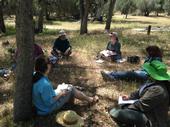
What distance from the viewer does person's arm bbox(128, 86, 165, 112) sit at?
5.91 meters

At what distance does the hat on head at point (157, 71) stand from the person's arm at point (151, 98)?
0.55 ft

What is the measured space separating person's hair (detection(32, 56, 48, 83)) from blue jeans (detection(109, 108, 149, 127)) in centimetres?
145

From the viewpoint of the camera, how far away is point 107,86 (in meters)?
9.38

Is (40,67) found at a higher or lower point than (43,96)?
higher

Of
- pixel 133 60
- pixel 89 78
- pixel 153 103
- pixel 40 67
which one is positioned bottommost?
pixel 89 78

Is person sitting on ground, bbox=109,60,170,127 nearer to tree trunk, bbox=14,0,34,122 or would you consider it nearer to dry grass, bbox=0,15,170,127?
dry grass, bbox=0,15,170,127

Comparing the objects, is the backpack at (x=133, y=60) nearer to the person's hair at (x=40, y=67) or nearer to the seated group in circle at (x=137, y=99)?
the seated group in circle at (x=137, y=99)

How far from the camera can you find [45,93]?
657cm

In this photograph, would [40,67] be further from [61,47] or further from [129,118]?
[61,47]

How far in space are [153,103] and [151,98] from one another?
3.4 inches

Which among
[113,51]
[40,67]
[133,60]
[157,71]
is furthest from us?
[113,51]

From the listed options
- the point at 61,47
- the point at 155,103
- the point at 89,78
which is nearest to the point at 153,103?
the point at 155,103

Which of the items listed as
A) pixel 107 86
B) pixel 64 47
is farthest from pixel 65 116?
pixel 64 47

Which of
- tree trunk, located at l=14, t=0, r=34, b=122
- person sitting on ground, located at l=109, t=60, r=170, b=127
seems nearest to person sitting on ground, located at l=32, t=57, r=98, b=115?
tree trunk, located at l=14, t=0, r=34, b=122
